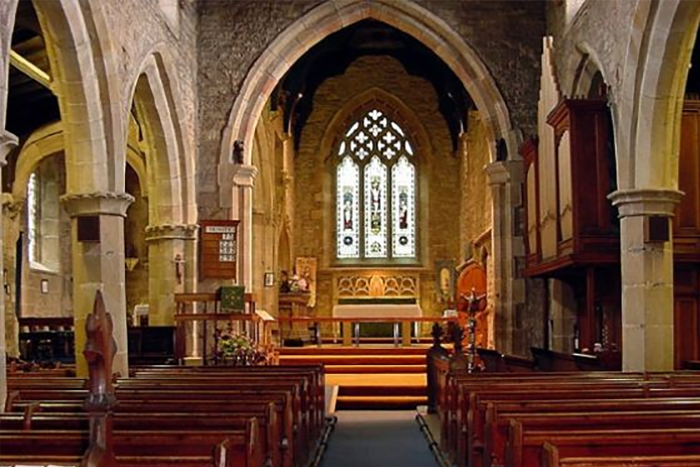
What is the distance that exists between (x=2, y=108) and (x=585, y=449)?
545 cm

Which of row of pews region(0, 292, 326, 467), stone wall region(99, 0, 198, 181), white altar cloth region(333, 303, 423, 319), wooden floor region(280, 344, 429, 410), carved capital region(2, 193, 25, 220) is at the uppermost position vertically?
stone wall region(99, 0, 198, 181)

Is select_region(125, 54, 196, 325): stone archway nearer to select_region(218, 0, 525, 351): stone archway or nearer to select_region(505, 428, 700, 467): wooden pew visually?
select_region(218, 0, 525, 351): stone archway

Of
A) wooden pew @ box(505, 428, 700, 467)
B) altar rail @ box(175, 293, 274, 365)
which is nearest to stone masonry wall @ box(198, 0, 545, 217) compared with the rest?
altar rail @ box(175, 293, 274, 365)

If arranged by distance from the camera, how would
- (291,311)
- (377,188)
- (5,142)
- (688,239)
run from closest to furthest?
(5,142)
(688,239)
(291,311)
(377,188)

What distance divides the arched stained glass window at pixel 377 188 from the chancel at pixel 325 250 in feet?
2.79

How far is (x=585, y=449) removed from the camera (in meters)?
4.64

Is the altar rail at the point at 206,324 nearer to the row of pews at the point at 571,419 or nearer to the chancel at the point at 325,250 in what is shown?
the chancel at the point at 325,250

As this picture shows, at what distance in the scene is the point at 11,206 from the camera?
693 inches

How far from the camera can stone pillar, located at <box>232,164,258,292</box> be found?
51.9 feet

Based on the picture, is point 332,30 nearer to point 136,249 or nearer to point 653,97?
point 653,97

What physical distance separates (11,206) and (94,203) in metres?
7.35

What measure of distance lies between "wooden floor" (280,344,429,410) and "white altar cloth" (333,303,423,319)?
69.4 inches

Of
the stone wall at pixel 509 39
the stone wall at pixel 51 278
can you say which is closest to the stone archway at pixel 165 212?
the stone wall at pixel 51 278

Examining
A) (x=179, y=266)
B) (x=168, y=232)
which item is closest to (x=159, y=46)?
(x=168, y=232)
